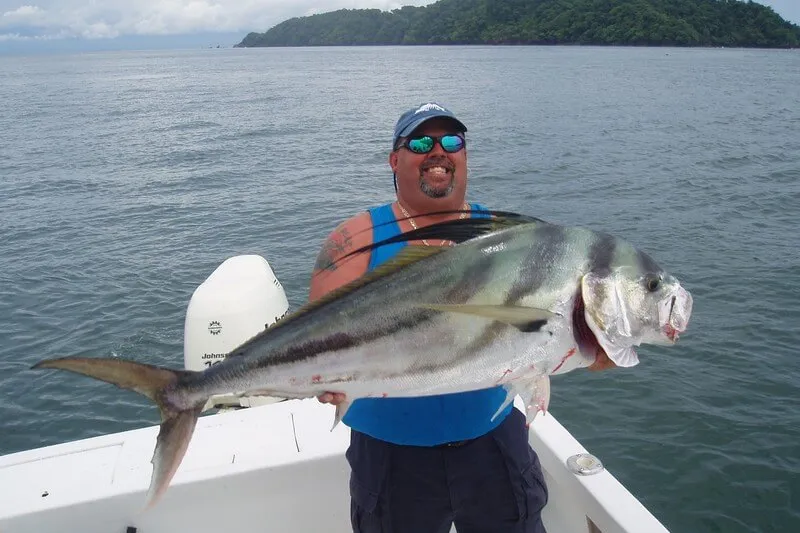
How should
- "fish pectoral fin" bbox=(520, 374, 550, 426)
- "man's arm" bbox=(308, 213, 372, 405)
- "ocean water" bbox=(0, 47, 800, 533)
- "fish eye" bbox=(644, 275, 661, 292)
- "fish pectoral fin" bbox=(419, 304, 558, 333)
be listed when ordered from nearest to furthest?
"fish pectoral fin" bbox=(419, 304, 558, 333) < "fish eye" bbox=(644, 275, 661, 292) < "fish pectoral fin" bbox=(520, 374, 550, 426) < "man's arm" bbox=(308, 213, 372, 405) < "ocean water" bbox=(0, 47, 800, 533)

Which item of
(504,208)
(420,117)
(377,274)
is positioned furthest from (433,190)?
(504,208)

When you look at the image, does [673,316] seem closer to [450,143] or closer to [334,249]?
[450,143]

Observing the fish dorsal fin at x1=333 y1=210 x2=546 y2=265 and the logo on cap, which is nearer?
the fish dorsal fin at x1=333 y1=210 x2=546 y2=265

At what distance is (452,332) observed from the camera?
262 centimetres

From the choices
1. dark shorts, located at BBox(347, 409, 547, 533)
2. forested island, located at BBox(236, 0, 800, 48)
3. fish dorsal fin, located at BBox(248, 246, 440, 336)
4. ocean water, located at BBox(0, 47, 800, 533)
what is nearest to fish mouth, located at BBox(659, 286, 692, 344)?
fish dorsal fin, located at BBox(248, 246, 440, 336)

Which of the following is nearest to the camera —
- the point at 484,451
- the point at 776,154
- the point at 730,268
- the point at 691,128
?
the point at 484,451

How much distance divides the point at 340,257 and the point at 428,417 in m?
0.95

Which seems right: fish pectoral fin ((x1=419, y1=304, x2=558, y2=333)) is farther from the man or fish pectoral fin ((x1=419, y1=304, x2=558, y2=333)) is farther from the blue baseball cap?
the blue baseball cap

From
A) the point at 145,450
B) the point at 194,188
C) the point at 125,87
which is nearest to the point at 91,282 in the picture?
the point at 194,188

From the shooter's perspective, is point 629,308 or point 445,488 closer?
point 629,308

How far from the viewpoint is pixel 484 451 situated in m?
3.40

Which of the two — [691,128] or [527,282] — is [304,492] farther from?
[691,128]

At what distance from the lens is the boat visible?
386cm

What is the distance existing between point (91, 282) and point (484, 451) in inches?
451
